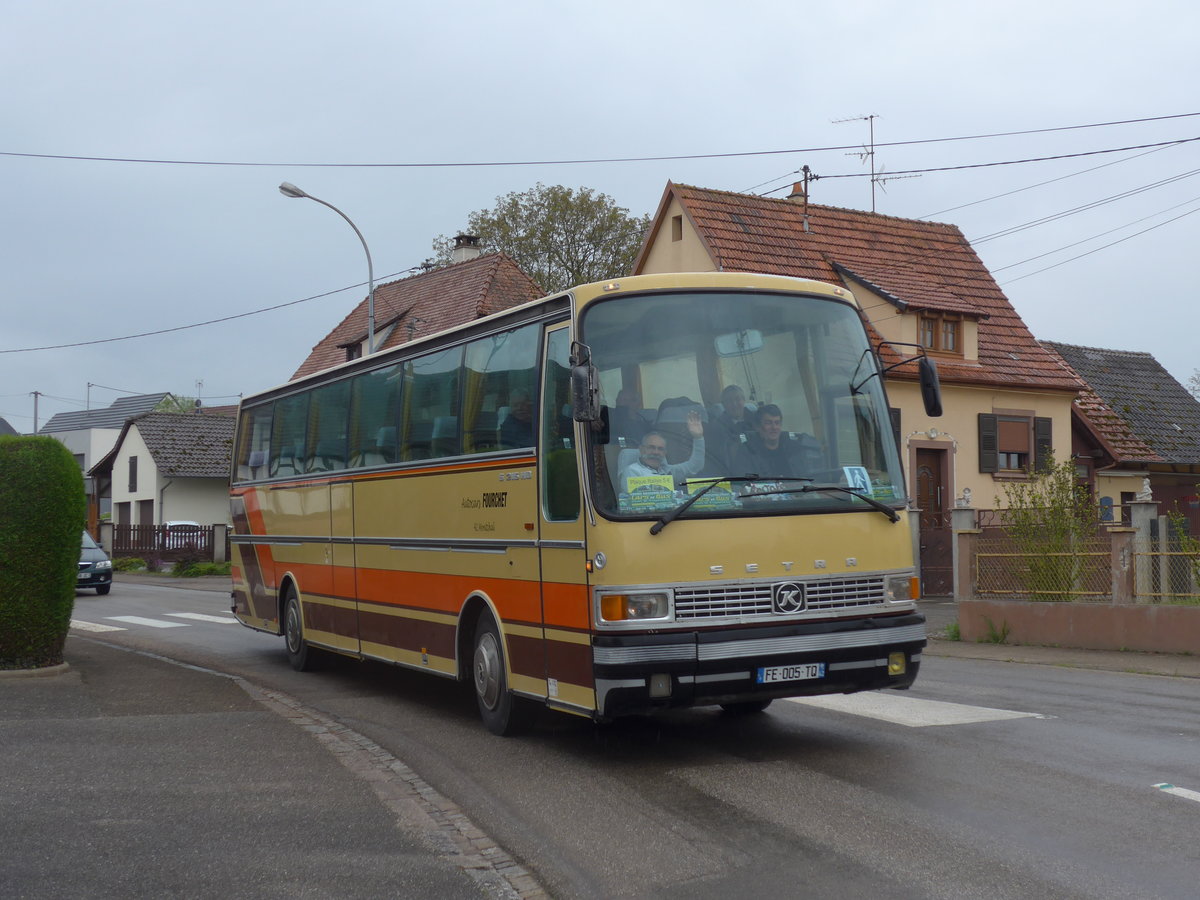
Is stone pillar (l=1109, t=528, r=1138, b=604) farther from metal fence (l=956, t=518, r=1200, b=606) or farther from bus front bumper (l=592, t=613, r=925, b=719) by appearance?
bus front bumper (l=592, t=613, r=925, b=719)

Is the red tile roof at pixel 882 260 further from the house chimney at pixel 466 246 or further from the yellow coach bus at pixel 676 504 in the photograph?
the yellow coach bus at pixel 676 504

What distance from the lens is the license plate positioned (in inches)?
328

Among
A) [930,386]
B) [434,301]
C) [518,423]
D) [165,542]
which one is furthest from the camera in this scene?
[165,542]

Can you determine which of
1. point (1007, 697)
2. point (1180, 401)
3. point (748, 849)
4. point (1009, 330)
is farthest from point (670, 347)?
point (1180, 401)

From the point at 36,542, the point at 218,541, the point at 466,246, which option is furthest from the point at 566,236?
the point at 36,542

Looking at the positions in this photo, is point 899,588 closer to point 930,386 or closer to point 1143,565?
point 930,386

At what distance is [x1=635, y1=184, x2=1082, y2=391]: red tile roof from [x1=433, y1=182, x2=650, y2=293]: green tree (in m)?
17.2

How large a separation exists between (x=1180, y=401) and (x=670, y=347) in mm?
38042

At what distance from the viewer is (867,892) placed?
5.58 m

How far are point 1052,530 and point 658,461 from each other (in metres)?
10.3

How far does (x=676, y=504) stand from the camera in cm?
831

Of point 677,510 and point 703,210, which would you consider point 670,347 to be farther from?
point 703,210

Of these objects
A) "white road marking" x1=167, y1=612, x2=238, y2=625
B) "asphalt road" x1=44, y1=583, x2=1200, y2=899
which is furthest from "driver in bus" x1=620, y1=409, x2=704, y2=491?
"white road marking" x1=167, y1=612, x2=238, y2=625

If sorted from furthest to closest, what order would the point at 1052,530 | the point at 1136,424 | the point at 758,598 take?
the point at 1136,424
the point at 1052,530
the point at 758,598
